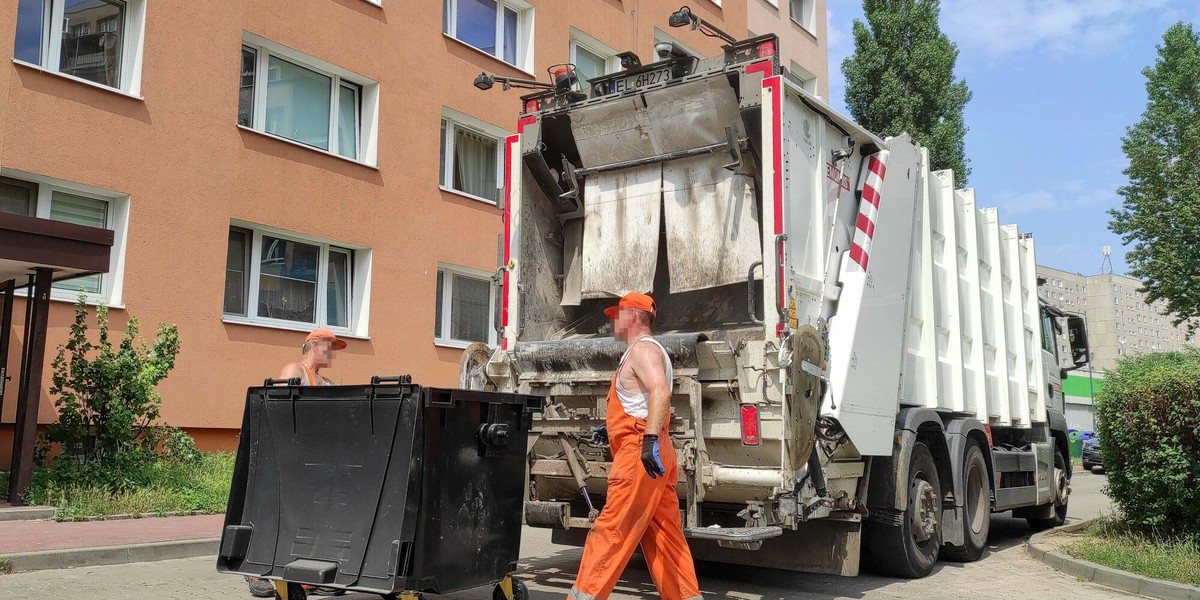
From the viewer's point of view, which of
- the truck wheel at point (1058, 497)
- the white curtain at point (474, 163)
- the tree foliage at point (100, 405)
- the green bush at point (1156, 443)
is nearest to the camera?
the green bush at point (1156, 443)

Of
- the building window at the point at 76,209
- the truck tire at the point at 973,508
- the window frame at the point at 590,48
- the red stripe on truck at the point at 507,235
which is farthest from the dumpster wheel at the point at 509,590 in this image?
the window frame at the point at 590,48

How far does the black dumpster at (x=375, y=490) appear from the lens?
4.59 meters

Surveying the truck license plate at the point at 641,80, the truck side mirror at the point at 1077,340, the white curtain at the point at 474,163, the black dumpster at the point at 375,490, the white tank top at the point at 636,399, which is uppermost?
the white curtain at the point at 474,163

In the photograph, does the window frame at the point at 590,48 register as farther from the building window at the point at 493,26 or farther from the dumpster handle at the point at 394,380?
the dumpster handle at the point at 394,380

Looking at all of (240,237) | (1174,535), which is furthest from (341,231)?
(1174,535)

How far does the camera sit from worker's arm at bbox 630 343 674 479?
4.88 metres

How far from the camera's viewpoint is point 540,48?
55.6 feet

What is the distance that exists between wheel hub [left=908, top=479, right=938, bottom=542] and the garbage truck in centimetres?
2

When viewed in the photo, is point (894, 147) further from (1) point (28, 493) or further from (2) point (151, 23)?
(2) point (151, 23)

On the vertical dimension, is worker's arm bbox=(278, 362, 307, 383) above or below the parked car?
above

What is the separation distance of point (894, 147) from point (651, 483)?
135 inches

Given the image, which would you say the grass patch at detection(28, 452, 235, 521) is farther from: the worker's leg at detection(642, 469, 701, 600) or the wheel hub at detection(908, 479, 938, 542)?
the wheel hub at detection(908, 479, 938, 542)

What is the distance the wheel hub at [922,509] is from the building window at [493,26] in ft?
36.3

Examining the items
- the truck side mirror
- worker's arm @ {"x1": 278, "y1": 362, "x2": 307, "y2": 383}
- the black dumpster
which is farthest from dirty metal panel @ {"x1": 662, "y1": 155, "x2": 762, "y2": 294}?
the truck side mirror
